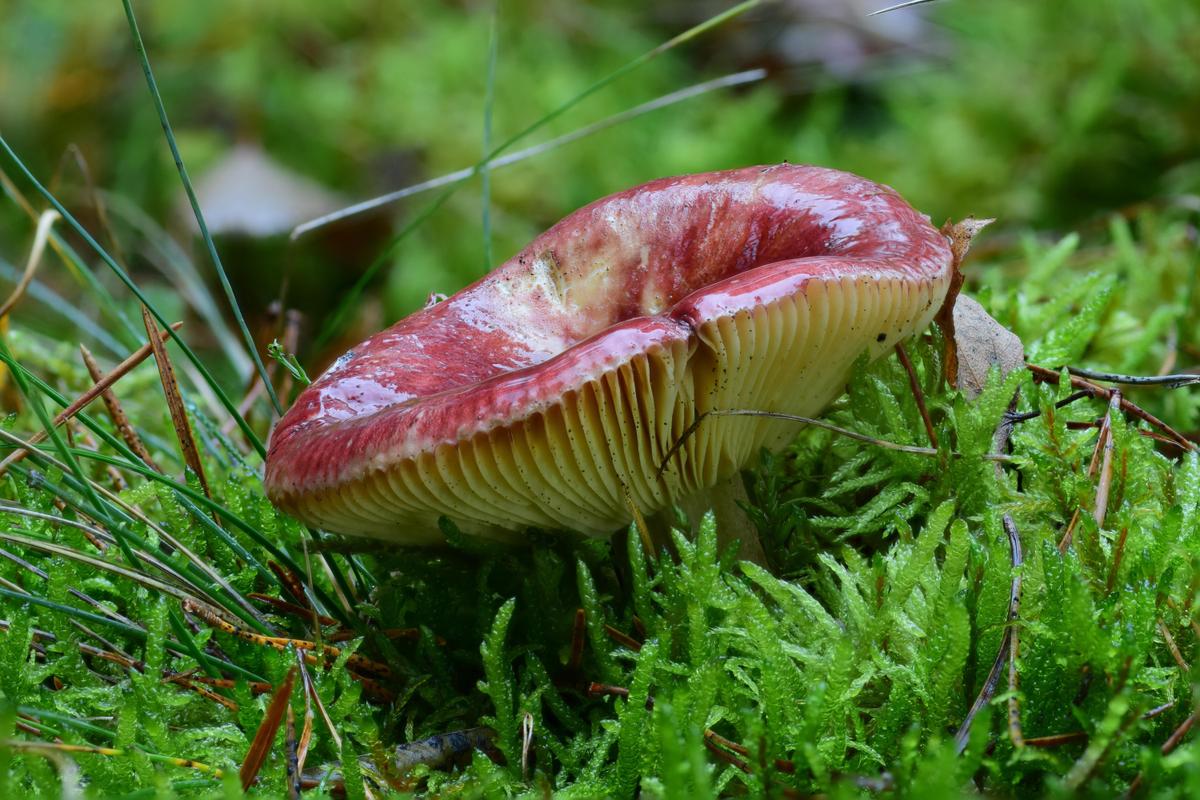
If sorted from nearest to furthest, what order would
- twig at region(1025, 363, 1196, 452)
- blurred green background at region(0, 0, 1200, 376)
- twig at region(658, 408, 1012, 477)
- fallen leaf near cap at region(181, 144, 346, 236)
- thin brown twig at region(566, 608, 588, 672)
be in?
1. twig at region(658, 408, 1012, 477)
2. thin brown twig at region(566, 608, 588, 672)
3. twig at region(1025, 363, 1196, 452)
4. blurred green background at region(0, 0, 1200, 376)
5. fallen leaf near cap at region(181, 144, 346, 236)

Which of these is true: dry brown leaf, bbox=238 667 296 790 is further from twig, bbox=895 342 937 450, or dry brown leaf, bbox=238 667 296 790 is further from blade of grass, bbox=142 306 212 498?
twig, bbox=895 342 937 450

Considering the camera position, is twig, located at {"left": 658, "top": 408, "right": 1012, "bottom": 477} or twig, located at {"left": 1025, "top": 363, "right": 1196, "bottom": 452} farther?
twig, located at {"left": 1025, "top": 363, "right": 1196, "bottom": 452}

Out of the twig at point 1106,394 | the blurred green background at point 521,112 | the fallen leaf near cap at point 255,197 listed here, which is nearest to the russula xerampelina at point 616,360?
the twig at point 1106,394

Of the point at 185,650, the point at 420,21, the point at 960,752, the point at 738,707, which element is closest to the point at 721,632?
the point at 738,707

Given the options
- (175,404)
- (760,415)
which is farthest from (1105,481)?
(175,404)

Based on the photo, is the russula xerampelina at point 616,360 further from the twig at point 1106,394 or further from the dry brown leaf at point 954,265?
the twig at point 1106,394

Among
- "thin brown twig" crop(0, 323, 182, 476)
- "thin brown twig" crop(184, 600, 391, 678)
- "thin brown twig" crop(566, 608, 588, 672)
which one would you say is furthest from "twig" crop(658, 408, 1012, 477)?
"thin brown twig" crop(0, 323, 182, 476)

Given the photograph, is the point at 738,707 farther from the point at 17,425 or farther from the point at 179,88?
the point at 179,88
